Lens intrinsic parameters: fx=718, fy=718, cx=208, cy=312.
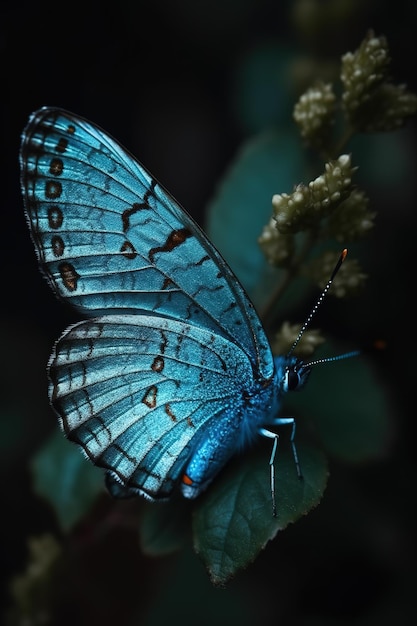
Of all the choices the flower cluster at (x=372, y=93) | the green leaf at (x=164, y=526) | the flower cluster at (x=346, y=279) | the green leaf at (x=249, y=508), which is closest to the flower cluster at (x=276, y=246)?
the flower cluster at (x=346, y=279)

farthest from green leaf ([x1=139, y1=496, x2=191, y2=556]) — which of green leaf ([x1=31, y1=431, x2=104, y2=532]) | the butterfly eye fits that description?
the butterfly eye

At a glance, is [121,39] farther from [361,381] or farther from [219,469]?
[219,469]

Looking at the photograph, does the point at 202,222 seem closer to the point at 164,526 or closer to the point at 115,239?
the point at 115,239

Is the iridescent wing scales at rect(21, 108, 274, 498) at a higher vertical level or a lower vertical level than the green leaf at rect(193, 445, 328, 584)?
higher

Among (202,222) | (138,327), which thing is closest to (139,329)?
(138,327)

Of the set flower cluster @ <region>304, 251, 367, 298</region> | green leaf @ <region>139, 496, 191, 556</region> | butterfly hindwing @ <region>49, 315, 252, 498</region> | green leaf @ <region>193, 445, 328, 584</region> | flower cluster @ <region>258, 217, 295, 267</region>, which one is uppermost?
flower cluster @ <region>258, 217, 295, 267</region>

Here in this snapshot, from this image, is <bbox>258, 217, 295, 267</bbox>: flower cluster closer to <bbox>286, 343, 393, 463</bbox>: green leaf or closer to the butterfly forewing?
the butterfly forewing

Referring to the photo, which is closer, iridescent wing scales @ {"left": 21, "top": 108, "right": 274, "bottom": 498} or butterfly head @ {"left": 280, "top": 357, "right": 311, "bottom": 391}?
iridescent wing scales @ {"left": 21, "top": 108, "right": 274, "bottom": 498}
